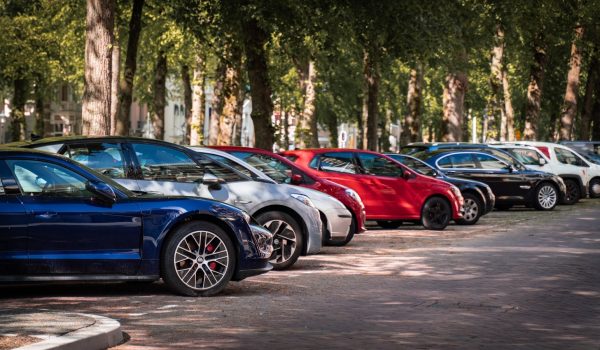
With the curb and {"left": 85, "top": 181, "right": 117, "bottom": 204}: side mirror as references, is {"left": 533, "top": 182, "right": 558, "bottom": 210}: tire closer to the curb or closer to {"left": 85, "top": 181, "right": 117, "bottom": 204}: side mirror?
{"left": 85, "top": 181, "right": 117, "bottom": 204}: side mirror

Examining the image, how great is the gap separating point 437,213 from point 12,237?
49.1ft

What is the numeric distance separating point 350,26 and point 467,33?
9.33 ft

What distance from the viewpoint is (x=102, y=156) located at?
15.3 meters

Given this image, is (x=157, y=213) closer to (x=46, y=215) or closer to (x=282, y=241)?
(x=46, y=215)

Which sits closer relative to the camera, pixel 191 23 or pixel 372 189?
pixel 372 189

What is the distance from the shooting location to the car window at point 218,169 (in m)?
15.6

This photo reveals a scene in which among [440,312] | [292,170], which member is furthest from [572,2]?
[440,312]

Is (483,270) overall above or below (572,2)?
below

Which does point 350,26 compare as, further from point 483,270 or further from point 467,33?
point 483,270

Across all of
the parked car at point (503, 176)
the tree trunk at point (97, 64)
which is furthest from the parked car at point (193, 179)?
the parked car at point (503, 176)

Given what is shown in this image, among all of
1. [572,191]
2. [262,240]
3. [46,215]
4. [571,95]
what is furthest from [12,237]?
[571,95]

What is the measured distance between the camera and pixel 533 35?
46125 millimetres

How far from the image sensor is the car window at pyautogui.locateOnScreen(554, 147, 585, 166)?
39.2 m

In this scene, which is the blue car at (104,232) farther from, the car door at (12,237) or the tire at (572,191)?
the tire at (572,191)
